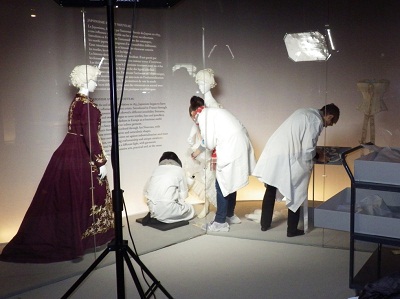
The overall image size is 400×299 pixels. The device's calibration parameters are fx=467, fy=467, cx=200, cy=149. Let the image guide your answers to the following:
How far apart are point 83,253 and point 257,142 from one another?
2.02 m

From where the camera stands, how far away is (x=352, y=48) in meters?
3.89

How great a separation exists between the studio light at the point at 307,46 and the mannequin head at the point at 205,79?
70 centimetres

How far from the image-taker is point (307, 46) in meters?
3.88

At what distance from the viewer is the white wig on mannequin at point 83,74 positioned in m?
3.30

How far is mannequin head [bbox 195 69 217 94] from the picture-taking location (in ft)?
13.4

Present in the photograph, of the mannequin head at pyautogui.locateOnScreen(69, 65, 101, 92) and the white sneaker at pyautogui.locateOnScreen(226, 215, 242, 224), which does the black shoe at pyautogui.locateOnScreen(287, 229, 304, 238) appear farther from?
the mannequin head at pyautogui.locateOnScreen(69, 65, 101, 92)

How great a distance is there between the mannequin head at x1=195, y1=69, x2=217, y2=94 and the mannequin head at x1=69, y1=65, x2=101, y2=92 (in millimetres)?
1046

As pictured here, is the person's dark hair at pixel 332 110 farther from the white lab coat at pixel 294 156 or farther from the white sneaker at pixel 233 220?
the white sneaker at pixel 233 220

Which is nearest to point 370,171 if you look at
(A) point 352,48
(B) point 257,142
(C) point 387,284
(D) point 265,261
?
(C) point 387,284

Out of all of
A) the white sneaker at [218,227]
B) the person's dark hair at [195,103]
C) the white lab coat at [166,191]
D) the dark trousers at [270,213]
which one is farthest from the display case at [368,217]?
the person's dark hair at [195,103]

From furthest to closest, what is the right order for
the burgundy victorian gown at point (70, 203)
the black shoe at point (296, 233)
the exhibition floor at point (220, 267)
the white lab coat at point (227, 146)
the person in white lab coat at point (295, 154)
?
the white lab coat at point (227, 146) → the black shoe at point (296, 233) → the person in white lab coat at point (295, 154) → the burgundy victorian gown at point (70, 203) → the exhibition floor at point (220, 267)

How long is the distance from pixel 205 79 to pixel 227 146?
25.1 inches

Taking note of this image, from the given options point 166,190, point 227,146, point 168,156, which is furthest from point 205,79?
point 166,190

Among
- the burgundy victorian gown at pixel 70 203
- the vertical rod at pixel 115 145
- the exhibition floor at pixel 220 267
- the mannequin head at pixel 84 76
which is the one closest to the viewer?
the vertical rod at pixel 115 145
